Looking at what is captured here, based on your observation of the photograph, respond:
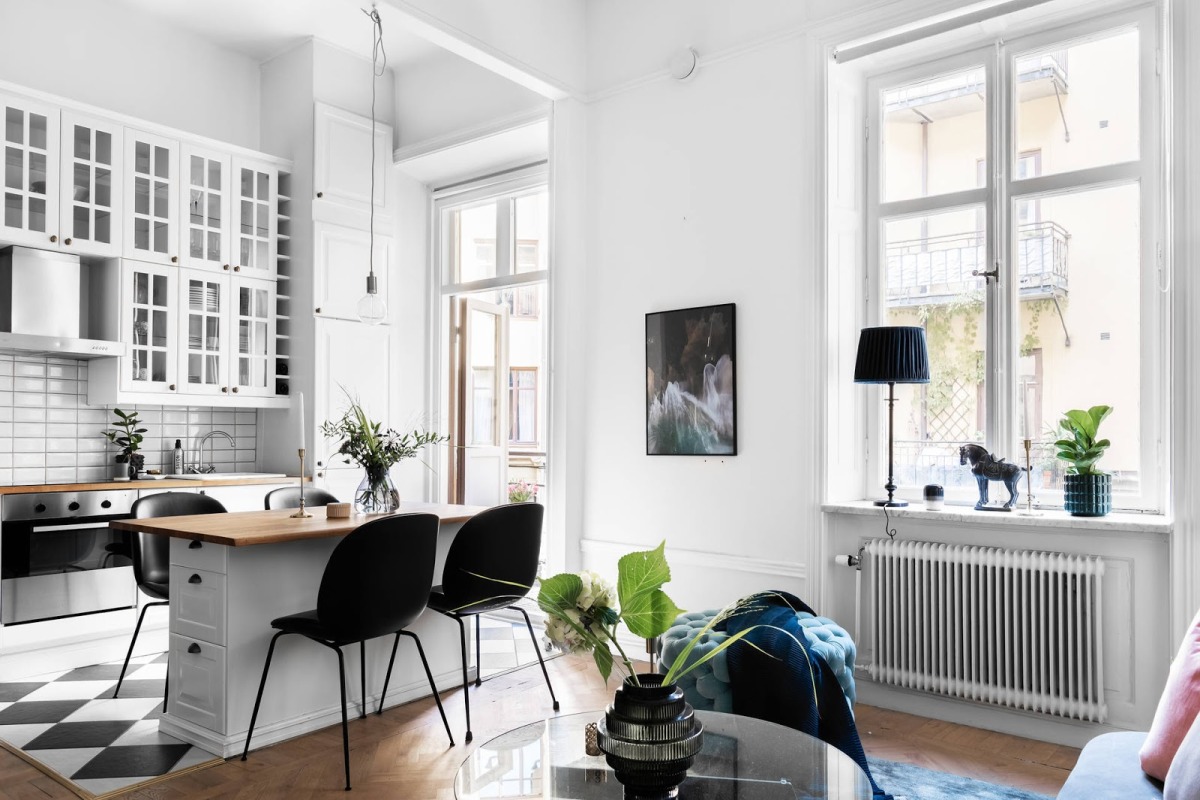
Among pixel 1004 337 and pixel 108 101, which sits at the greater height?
pixel 108 101

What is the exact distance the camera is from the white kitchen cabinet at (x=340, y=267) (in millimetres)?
5312

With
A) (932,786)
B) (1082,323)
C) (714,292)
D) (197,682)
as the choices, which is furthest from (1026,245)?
(197,682)

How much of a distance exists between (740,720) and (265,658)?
200 centimetres

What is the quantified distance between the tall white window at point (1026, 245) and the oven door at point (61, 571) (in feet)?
12.8

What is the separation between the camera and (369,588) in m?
2.94

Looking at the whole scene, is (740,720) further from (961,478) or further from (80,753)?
(80,753)

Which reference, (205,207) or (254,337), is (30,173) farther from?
(254,337)

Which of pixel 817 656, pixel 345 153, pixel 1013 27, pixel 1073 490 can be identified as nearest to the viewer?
pixel 817 656

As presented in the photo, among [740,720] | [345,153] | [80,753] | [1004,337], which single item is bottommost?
[80,753]

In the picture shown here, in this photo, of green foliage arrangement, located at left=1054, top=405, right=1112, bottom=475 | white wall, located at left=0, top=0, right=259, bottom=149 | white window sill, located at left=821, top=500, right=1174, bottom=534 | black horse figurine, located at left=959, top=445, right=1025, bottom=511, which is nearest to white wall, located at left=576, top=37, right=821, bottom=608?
white window sill, located at left=821, top=500, right=1174, bottom=534

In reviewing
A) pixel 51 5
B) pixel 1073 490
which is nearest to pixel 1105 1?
pixel 1073 490

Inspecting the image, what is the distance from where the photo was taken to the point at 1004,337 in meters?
3.68

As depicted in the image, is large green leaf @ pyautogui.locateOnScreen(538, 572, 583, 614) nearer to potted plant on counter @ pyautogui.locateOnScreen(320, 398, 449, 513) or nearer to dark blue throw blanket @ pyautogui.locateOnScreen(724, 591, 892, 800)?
dark blue throw blanket @ pyautogui.locateOnScreen(724, 591, 892, 800)

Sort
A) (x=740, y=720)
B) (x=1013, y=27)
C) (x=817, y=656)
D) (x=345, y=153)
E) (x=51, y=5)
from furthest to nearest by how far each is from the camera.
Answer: (x=345, y=153), (x=51, y=5), (x=1013, y=27), (x=817, y=656), (x=740, y=720)
